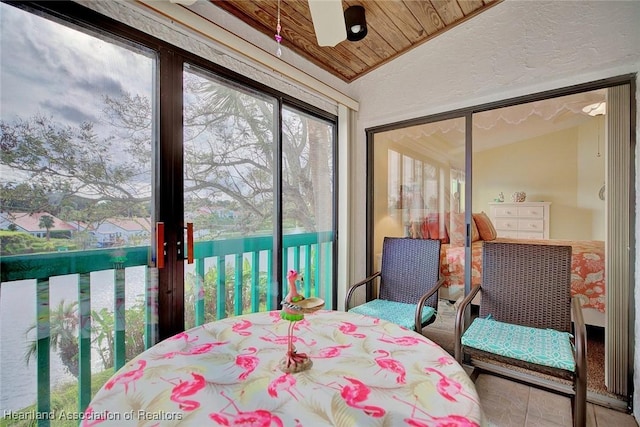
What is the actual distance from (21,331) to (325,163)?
7.66ft

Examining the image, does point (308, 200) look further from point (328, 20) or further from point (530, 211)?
point (530, 211)

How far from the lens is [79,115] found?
138 cm

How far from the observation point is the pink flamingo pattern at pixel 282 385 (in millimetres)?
782

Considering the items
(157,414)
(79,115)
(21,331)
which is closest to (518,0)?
(79,115)

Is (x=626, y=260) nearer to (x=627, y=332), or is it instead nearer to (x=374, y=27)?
(x=627, y=332)

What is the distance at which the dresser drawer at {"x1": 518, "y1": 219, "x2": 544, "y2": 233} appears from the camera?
10.9 ft

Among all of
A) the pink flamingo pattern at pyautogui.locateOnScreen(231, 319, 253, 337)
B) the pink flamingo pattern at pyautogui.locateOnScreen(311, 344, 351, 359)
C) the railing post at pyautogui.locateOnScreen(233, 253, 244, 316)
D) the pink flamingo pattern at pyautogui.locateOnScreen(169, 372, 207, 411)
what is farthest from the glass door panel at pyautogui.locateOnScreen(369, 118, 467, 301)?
the pink flamingo pattern at pyautogui.locateOnScreen(169, 372, 207, 411)

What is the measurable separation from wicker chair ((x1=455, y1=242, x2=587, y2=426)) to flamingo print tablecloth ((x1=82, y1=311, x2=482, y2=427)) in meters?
0.89

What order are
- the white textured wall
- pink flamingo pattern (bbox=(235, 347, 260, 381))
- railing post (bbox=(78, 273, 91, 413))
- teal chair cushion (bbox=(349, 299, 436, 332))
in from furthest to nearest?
teal chair cushion (bbox=(349, 299, 436, 332)), the white textured wall, railing post (bbox=(78, 273, 91, 413)), pink flamingo pattern (bbox=(235, 347, 260, 381))

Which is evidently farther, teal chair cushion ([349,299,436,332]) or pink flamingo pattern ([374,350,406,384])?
teal chair cushion ([349,299,436,332])

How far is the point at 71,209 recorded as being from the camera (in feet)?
4.47

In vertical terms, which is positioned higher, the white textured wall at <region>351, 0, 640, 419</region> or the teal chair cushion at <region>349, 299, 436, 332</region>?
the white textured wall at <region>351, 0, 640, 419</region>

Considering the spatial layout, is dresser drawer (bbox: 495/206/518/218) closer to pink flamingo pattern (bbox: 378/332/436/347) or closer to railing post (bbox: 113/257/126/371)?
pink flamingo pattern (bbox: 378/332/436/347)

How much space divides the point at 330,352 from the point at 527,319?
5.52 ft
